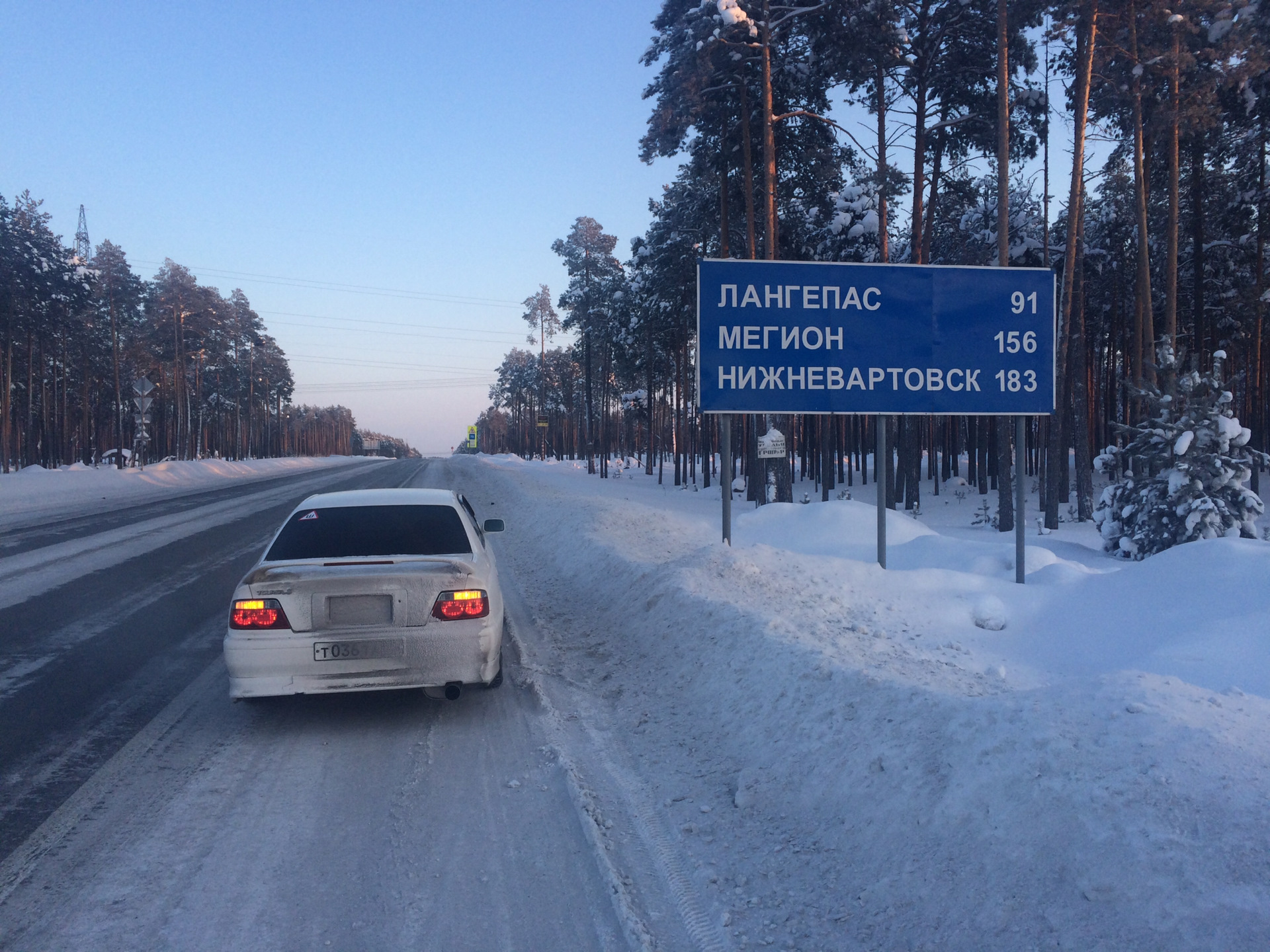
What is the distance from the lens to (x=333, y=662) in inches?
203

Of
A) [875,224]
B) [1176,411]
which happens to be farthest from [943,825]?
[875,224]

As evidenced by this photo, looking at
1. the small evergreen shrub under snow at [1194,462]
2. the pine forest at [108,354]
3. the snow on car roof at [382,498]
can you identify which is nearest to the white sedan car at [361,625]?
the snow on car roof at [382,498]

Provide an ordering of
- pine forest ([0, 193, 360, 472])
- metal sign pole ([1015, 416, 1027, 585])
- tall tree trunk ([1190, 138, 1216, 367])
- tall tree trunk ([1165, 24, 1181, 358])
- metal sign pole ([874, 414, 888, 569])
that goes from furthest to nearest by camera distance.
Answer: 1. pine forest ([0, 193, 360, 472])
2. tall tree trunk ([1190, 138, 1216, 367])
3. tall tree trunk ([1165, 24, 1181, 358])
4. metal sign pole ([874, 414, 888, 569])
5. metal sign pole ([1015, 416, 1027, 585])

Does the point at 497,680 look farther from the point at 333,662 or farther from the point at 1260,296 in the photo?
the point at 1260,296

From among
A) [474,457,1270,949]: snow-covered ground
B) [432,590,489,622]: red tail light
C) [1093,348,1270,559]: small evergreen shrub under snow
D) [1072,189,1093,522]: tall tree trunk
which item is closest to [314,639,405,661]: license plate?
[432,590,489,622]: red tail light

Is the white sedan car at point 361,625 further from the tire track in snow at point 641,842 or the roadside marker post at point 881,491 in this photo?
the roadside marker post at point 881,491

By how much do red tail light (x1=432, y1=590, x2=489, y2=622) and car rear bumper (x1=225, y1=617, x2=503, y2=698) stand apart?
3.1 inches

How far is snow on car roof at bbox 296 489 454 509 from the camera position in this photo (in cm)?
653

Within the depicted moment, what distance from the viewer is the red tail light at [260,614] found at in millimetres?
5148

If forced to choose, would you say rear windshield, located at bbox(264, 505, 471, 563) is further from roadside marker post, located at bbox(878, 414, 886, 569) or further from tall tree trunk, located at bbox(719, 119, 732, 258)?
tall tree trunk, located at bbox(719, 119, 732, 258)

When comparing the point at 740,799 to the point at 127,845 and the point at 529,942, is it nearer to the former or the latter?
the point at 529,942

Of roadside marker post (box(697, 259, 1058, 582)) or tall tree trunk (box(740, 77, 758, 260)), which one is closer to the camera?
roadside marker post (box(697, 259, 1058, 582))

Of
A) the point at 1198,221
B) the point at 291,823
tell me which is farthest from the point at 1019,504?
the point at 1198,221

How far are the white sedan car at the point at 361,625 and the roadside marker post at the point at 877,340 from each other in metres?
5.46
